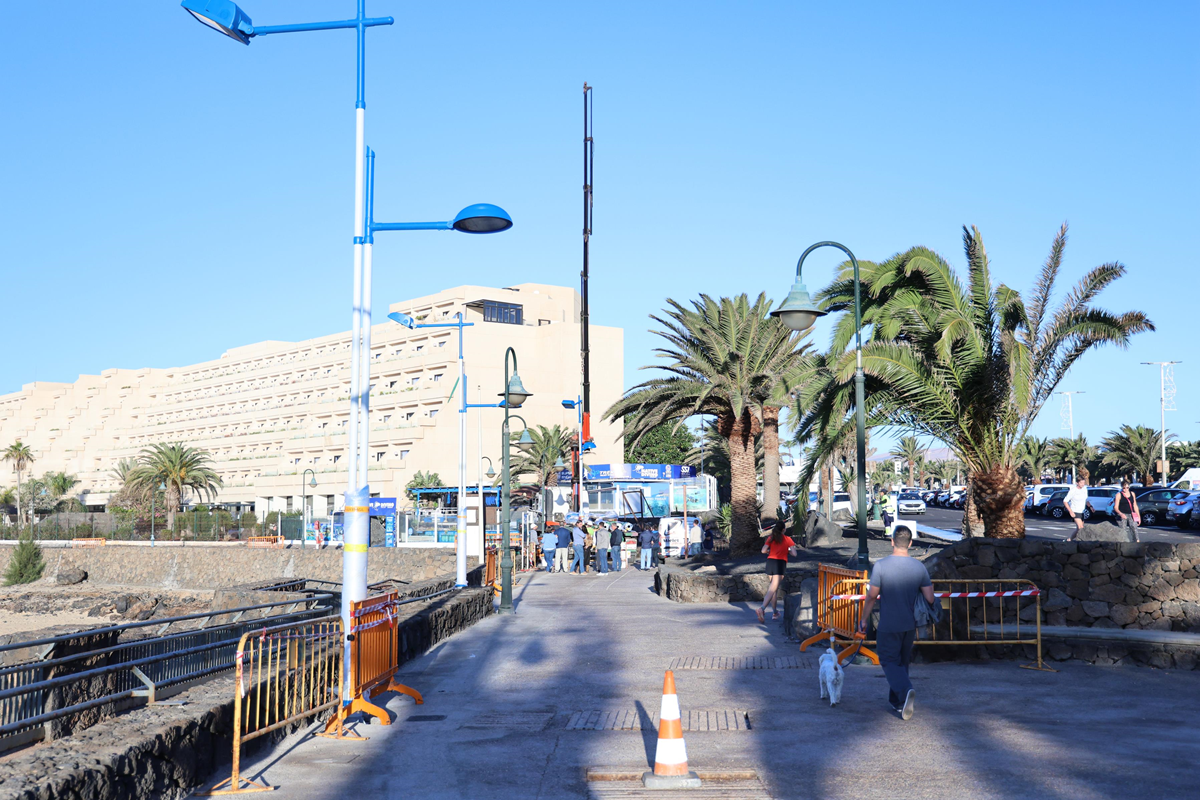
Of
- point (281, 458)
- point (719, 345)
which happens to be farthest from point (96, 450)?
point (719, 345)

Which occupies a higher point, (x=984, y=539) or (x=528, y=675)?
(x=984, y=539)

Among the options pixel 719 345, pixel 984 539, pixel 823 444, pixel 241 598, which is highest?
pixel 719 345

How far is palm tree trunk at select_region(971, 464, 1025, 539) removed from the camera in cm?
1747

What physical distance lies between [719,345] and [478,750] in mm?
22408

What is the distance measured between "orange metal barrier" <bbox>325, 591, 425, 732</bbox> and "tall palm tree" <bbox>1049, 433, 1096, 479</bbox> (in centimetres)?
9304

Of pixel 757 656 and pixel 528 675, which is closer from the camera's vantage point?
pixel 528 675

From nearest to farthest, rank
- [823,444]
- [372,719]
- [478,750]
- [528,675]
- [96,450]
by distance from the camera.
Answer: [478,750] < [372,719] < [528,675] < [823,444] < [96,450]

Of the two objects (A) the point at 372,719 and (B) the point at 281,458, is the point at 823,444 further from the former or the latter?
(B) the point at 281,458

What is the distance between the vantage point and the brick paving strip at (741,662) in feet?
39.3

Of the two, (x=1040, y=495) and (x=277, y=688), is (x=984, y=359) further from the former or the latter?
(x=1040, y=495)

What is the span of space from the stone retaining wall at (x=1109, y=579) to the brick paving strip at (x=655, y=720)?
18.4 feet

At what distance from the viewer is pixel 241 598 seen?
22375mm

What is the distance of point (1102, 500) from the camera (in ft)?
143

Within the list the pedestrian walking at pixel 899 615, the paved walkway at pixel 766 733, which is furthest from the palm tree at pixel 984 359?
the pedestrian walking at pixel 899 615
